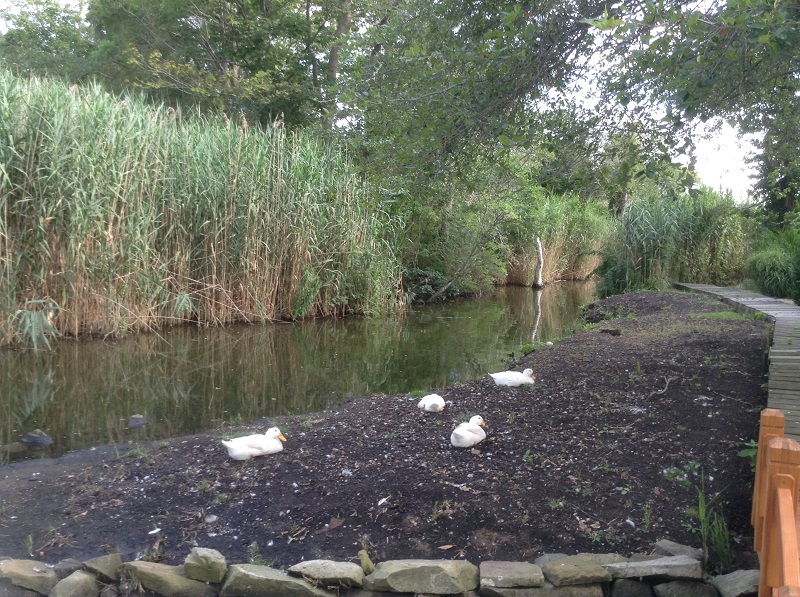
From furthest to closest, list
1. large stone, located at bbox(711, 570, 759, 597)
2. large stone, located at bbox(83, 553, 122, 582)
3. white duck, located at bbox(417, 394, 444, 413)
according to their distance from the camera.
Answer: white duck, located at bbox(417, 394, 444, 413) < large stone, located at bbox(83, 553, 122, 582) < large stone, located at bbox(711, 570, 759, 597)

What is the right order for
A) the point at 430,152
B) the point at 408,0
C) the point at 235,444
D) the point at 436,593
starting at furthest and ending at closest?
the point at 408,0
the point at 430,152
the point at 235,444
the point at 436,593

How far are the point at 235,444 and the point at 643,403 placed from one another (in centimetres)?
283

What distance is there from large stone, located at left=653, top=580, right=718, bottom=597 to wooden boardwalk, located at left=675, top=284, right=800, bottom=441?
103 centimetres

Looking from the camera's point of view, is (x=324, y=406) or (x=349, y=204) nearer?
(x=324, y=406)

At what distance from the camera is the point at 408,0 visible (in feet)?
21.6

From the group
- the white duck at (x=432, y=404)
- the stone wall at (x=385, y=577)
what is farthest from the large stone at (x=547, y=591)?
the white duck at (x=432, y=404)

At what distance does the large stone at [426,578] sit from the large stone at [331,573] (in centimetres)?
6

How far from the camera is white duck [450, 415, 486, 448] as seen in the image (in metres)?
4.36

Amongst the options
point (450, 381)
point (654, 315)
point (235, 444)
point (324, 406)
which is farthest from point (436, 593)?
point (654, 315)

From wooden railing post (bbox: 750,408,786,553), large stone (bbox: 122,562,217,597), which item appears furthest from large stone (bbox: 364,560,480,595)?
wooden railing post (bbox: 750,408,786,553)

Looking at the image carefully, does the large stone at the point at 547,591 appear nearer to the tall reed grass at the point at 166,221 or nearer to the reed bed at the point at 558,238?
the tall reed grass at the point at 166,221

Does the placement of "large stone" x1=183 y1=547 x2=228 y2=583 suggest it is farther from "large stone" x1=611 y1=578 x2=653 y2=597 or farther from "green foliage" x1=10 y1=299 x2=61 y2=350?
"green foliage" x1=10 y1=299 x2=61 y2=350

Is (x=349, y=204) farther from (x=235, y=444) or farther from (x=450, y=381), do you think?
(x=235, y=444)

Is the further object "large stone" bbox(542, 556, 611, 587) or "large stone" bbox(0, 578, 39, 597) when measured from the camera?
"large stone" bbox(0, 578, 39, 597)
